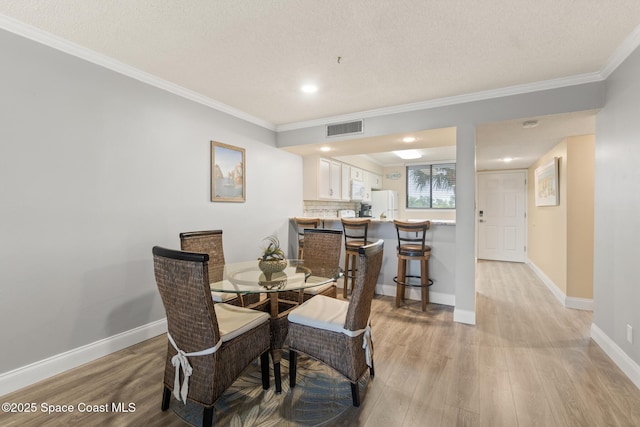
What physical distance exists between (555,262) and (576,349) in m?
2.02

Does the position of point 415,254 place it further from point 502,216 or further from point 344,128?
point 502,216

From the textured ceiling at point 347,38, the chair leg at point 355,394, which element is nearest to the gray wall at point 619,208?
the textured ceiling at point 347,38

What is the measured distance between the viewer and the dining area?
1.52 m

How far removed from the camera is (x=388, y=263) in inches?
162

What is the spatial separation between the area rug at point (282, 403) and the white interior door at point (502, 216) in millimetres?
5919

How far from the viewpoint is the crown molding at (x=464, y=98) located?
266cm

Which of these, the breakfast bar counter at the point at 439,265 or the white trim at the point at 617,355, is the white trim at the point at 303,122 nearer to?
the breakfast bar counter at the point at 439,265

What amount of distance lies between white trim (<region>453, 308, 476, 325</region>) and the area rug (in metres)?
1.56

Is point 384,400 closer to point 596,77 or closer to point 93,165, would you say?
point 93,165

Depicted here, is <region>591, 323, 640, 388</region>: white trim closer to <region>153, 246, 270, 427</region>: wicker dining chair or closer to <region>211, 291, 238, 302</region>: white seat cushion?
<region>153, 246, 270, 427</region>: wicker dining chair

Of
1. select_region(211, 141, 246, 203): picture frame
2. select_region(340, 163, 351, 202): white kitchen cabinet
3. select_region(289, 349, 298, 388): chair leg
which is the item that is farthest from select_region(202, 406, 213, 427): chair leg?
select_region(340, 163, 351, 202): white kitchen cabinet

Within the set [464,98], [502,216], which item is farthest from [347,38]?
[502,216]

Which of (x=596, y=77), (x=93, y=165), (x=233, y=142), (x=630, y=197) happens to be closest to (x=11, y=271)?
(x=93, y=165)

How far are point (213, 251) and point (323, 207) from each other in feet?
9.97
